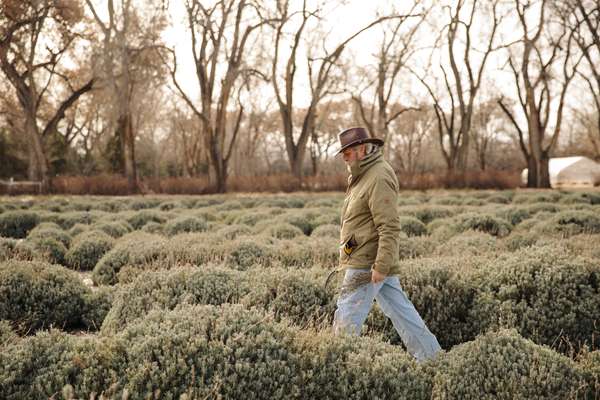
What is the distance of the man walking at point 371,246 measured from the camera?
3709 mm

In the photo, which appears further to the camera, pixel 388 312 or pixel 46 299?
pixel 46 299

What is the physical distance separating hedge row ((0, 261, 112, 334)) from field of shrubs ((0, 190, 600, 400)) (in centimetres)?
2

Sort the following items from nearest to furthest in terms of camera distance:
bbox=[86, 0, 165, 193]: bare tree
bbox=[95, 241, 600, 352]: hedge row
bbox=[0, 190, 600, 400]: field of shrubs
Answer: bbox=[0, 190, 600, 400]: field of shrubs
bbox=[95, 241, 600, 352]: hedge row
bbox=[86, 0, 165, 193]: bare tree

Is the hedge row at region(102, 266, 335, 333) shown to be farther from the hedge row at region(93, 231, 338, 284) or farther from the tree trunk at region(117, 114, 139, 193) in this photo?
the tree trunk at region(117, 114, 139, 193)

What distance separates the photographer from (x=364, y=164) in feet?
12.9

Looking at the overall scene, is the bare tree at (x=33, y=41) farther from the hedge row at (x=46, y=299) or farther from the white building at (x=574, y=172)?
the white building at (x=574, y=172)

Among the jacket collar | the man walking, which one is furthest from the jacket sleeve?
the jacket collar

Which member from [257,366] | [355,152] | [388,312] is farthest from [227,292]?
[355,152]

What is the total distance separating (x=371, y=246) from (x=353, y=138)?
2.91 ft

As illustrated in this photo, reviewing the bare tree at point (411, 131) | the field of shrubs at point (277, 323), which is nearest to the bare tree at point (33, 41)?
the field of shrubs at point (277, 323)

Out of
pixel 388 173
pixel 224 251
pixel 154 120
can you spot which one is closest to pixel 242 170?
pixel 154 120

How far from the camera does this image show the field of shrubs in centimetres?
335

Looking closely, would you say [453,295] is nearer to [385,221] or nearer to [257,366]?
[385,221]

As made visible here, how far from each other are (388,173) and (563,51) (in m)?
32.0
